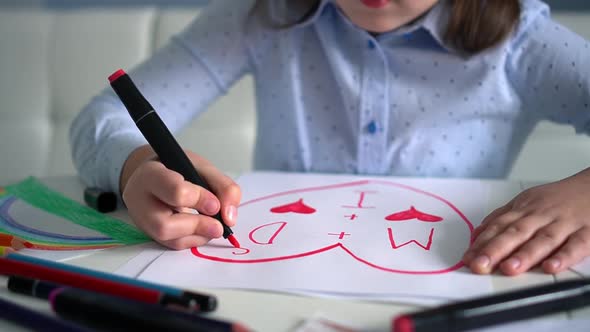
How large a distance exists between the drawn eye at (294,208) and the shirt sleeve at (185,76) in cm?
21

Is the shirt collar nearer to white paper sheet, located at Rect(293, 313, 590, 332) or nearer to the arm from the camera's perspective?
the arm

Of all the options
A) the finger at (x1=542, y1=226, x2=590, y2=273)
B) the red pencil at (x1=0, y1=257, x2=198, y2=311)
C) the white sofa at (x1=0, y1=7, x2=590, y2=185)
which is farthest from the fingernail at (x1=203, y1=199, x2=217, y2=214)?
the white sofa at (x1=0, y1=7, x2=590, y2=185)

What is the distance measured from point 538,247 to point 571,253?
0.07 ft

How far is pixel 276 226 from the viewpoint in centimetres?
44

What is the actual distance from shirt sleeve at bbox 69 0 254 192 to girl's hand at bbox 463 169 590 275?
15.1 inches

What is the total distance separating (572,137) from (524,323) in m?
0.85

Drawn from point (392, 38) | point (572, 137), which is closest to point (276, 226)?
point (392, 38)

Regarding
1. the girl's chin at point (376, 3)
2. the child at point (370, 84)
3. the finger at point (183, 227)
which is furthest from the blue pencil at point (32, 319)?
the girl's chin at point (376, 3)

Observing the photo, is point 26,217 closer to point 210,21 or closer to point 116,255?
point 116,255

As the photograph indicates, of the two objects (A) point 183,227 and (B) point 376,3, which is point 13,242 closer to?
(A) point 183,227

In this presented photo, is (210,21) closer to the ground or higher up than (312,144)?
higher up

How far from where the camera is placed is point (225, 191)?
422 mm

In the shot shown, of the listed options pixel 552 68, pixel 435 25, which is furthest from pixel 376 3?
pixel 552 68

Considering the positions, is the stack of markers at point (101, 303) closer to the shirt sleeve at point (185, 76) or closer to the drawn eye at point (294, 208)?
the drawn eye at point (294, 208)
